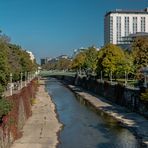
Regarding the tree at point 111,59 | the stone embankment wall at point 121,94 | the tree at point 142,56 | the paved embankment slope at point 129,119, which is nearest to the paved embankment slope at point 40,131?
the paved embankment slope at point 129,119

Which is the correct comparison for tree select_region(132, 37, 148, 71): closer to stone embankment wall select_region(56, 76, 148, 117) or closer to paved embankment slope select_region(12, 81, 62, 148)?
stone embankment wall select_region(56, 76, 148, 117)

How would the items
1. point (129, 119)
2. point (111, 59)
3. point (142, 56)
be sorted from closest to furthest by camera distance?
1. point (129, 119)
2. point (142, 56)
3. point (111, 59)

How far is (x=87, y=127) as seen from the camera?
44250 mm

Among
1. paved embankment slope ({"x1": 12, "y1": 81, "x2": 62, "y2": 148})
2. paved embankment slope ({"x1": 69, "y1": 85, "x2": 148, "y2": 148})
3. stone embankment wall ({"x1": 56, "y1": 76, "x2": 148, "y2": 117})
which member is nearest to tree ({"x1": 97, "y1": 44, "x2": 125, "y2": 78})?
stone embankment wall ({"x1": 56, "y1": 76, "x2": 148, "y2": 117})

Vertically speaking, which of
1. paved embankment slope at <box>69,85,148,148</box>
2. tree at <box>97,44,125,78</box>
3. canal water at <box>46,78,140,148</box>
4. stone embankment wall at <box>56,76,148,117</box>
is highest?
tree at <box>97,44,125,78</box>

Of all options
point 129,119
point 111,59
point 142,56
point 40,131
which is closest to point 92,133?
point 40,131

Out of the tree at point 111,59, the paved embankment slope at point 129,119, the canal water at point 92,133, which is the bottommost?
the canal water at point 92,133

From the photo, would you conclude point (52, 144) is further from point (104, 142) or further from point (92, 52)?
point (92, 52)

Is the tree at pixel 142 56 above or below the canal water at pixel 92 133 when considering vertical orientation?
above

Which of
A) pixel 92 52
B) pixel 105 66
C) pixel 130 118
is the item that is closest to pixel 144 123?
pixel 130 118

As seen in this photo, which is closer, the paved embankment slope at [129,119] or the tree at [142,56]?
the paved embankment slope at [129,119]

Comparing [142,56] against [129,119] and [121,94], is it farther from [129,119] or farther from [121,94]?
[129,119]

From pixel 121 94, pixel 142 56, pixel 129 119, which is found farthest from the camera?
pixel 142 56

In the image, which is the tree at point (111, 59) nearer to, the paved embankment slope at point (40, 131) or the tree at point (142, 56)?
the tree at point (142, 56)
